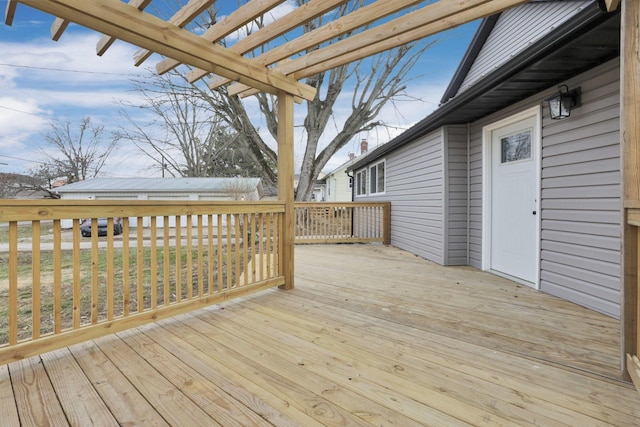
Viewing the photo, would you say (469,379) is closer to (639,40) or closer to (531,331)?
(531,331)

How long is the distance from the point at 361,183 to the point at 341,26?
843 cm

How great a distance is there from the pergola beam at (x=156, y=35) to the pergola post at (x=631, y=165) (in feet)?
8.60

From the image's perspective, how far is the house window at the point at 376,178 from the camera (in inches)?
332

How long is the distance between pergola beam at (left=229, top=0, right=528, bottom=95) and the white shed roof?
9.05 m

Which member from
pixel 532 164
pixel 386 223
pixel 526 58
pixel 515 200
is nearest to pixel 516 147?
pixel 532 164

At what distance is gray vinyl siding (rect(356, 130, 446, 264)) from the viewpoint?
5.01m

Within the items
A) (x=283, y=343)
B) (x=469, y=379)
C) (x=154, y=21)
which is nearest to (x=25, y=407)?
(x=283, y=343)

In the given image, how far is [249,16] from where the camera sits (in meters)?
2.18

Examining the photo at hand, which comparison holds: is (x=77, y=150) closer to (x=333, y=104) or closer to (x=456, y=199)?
(x=333, y=104)

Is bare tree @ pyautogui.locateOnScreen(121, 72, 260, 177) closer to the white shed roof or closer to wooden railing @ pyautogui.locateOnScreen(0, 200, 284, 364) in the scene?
the white shed roof

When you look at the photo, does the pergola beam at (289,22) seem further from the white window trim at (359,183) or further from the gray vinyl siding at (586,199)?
the white window trim at (359,183)

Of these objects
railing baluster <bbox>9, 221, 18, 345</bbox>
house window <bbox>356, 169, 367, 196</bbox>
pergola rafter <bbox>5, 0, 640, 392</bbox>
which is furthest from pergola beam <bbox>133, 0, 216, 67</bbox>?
house window <bbox>356, 169, 367, 196</bbox>

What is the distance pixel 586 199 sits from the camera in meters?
2.88

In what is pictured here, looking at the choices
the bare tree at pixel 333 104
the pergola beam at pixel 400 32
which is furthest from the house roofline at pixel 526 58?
the bare tree at pixel 333 104
